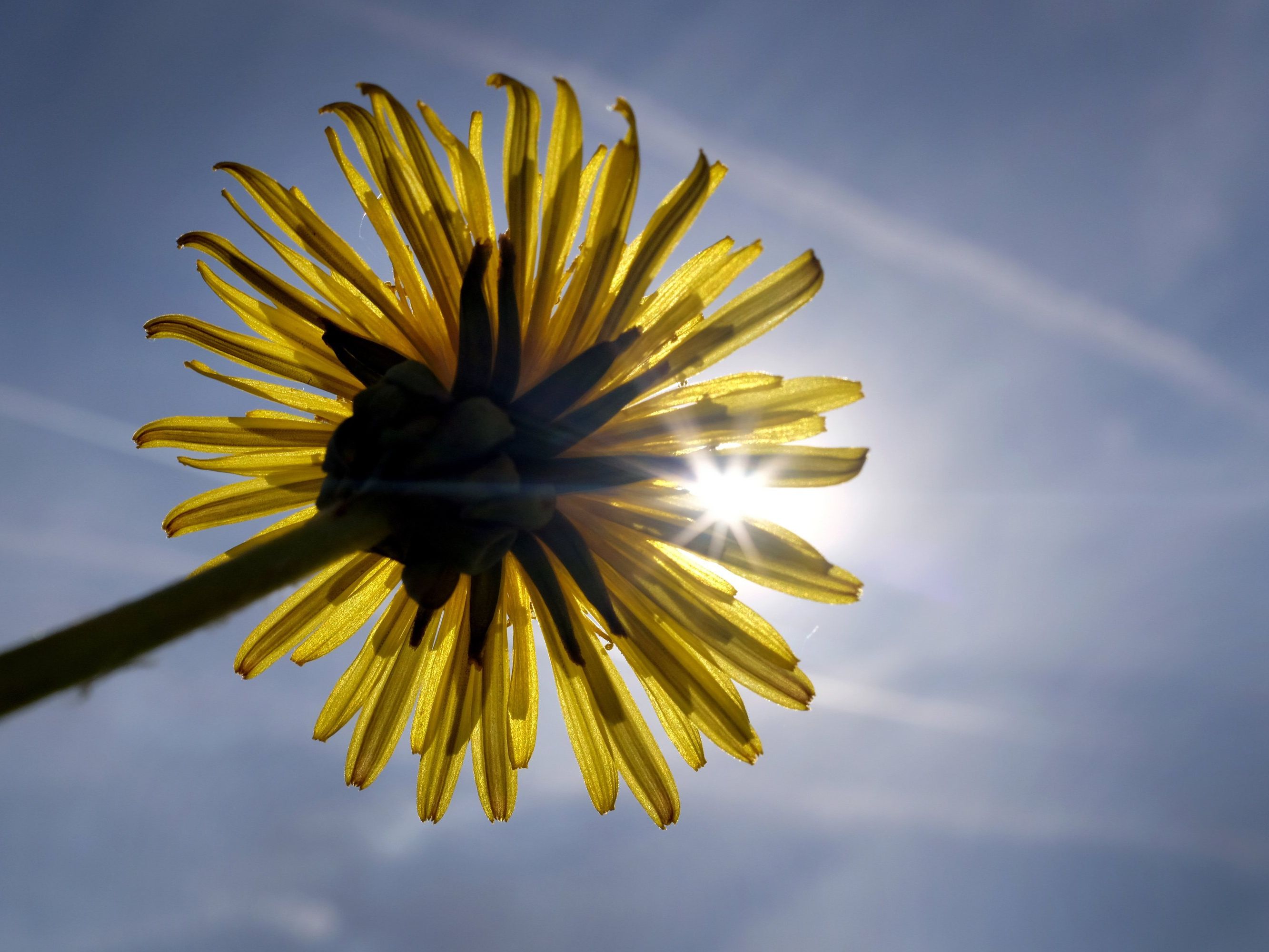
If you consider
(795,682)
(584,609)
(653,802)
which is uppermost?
(584,609)

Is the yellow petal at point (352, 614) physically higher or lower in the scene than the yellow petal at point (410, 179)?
lower

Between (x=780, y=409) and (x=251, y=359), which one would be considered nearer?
(x=780, y=409)

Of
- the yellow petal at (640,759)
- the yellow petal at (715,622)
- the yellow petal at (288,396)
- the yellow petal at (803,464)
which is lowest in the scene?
the yellow petal at (640,759)

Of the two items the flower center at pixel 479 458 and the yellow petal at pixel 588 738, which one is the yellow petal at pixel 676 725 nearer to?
the yellow petal at pixel 588 738

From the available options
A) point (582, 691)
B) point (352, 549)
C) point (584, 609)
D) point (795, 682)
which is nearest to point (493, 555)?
point (352, 549)

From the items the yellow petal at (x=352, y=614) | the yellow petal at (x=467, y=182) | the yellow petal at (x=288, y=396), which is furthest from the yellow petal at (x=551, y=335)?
the yellow petal at (x=352, y=614)

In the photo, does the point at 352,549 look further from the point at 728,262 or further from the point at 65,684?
the point at 728,262
